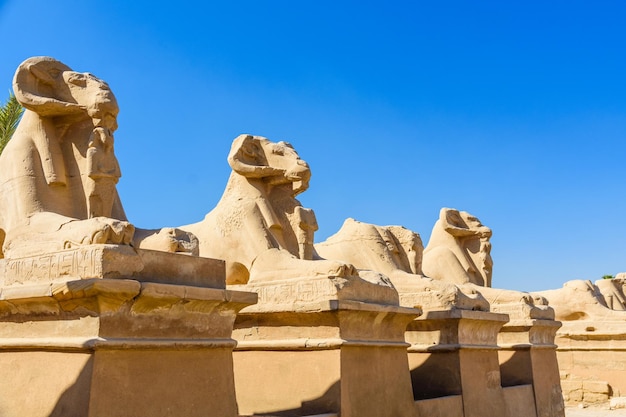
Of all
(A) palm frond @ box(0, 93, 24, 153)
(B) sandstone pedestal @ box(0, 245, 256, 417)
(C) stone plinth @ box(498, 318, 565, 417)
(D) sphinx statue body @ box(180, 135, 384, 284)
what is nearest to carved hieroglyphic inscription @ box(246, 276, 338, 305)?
(D) sphinx statue body @ box(180, 135, 384, 284)

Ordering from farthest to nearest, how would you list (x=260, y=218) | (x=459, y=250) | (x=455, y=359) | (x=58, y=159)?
(x=459, y=250) → (x=455, y=359) → (x=260, y=218) → (x=58, y=159)

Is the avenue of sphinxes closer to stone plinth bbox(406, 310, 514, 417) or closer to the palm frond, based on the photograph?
stone plinth bbox(406, 310, 514, 417)

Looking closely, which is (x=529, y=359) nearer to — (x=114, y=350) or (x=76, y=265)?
(x=114, y=350)

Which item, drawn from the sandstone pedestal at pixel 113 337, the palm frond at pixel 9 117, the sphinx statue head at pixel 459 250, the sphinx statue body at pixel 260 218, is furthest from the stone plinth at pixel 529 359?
the palm frond at pixel 9 117

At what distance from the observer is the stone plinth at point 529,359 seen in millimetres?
8672

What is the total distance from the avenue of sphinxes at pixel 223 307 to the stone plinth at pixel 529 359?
0.02 metres

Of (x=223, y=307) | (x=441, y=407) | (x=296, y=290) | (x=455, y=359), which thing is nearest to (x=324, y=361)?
(x=296, y=290)

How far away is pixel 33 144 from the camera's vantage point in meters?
4.98

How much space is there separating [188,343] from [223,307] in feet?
1.18

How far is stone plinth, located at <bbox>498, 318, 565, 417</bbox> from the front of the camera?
867 cm

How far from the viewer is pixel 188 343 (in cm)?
410

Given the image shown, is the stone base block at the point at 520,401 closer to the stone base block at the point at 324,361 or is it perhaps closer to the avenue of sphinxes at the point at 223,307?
the avenue of sphinxes at the point at 223,307

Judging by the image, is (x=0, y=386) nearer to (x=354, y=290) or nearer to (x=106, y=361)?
(x=106, y=361)

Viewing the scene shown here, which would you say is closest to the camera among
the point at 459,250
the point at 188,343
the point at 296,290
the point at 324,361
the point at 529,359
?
the point at 188,343
